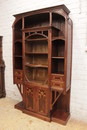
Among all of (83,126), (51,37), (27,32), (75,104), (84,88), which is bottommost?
(83,126)

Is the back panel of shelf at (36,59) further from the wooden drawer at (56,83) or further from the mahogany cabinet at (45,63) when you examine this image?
the wooden drawer at (56,83)

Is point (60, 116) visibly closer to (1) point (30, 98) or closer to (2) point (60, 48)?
(1) point (30, 98)

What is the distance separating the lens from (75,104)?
2342mm

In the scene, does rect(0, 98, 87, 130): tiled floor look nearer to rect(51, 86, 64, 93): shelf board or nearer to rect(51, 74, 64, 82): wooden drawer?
rect(51, 86, 64, 93): shelf board

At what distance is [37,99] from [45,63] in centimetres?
82

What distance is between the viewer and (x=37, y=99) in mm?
2361

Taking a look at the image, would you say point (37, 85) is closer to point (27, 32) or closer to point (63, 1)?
point (27, 32)

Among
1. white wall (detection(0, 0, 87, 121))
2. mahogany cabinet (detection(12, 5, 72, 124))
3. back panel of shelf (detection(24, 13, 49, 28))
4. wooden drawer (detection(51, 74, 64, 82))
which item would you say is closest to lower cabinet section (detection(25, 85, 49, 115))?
mahogany cabinet (detection(12, 5, 72, 124))

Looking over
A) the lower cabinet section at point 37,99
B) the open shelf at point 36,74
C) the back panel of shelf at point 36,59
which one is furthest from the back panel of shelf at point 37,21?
the lower cabinet section at point 37,99

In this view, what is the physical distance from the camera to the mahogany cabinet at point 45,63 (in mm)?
2059

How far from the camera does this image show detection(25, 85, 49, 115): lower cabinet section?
2273 millimetres

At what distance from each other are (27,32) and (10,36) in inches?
40.5

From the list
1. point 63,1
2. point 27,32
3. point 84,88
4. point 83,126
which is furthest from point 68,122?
point 63,1

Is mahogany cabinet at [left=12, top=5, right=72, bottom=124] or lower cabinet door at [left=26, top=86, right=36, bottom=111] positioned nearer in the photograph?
mahogany cabinet at [left=12, top=5, right=72, bottom=124]
